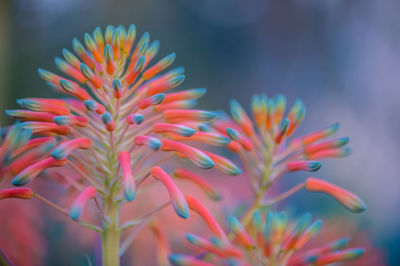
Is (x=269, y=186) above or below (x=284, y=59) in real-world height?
below

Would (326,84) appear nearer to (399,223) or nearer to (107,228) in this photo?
(399,223)

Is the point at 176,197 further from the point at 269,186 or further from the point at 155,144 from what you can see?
the point at 269,186

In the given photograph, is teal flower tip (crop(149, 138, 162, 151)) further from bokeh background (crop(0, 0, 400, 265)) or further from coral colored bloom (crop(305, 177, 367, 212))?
bokeh background (crop(0, 0, 400, 265))

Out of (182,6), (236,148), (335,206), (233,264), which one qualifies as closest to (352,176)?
(335,206)

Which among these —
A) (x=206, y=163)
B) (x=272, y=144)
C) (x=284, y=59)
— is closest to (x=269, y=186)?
(x=272, y=144)

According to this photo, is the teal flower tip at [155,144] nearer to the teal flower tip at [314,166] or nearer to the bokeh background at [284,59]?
the teal flower tip at [314,166]
